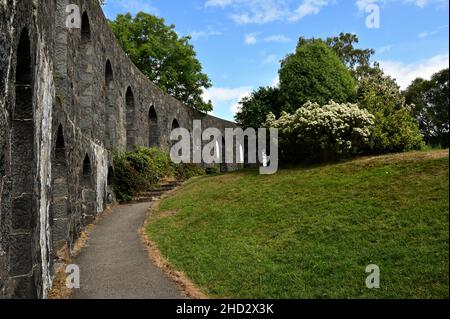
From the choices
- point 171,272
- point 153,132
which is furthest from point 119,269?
point 153,132

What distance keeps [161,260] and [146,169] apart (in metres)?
9.30

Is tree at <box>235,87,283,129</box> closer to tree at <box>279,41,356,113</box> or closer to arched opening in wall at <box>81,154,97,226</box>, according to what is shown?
tree at <box>279,41,356,113</box>

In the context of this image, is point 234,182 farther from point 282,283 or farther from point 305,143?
point 282,283

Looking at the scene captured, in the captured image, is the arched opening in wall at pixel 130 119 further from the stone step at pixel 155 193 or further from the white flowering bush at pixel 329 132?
the white flowering bush at pixel 329 132

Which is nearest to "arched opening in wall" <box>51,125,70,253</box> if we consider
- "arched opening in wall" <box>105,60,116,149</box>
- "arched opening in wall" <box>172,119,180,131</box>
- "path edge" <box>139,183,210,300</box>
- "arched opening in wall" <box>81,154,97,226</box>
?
"path edge" <box>139,183,210,300</box>

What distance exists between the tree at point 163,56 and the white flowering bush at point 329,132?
1617cm

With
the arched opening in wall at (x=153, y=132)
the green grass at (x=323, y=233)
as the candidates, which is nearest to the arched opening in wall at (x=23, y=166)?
the green grass at (x=323, y=233)

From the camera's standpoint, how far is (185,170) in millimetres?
22359

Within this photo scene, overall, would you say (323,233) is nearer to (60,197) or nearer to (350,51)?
(60,197)

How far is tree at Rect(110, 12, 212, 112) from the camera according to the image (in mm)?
28594

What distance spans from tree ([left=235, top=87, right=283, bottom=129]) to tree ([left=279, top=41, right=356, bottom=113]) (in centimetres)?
46

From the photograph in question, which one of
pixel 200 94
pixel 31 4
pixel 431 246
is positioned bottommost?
pixel 431 246

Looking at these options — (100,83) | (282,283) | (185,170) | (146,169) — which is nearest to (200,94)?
(185,170)
